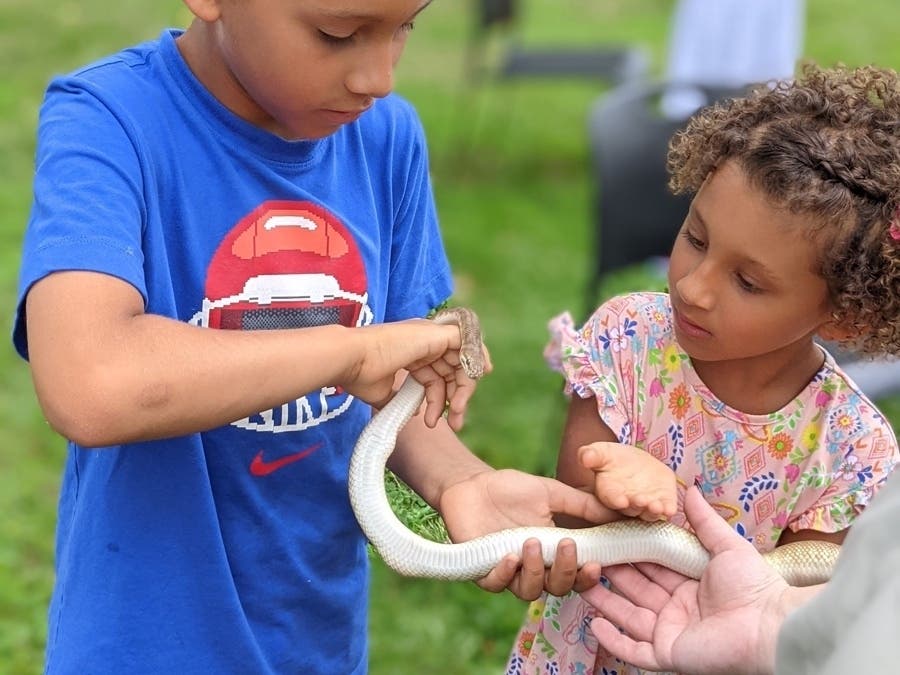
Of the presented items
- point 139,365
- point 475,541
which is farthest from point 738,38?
point 139,365

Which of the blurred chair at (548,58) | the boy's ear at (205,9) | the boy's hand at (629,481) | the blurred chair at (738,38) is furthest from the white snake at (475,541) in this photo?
the blurred chair at (548,58)

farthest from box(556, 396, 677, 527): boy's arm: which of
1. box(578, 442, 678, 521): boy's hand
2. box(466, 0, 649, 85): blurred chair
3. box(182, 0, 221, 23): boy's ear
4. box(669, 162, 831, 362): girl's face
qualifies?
box(466, 0, 649, 85): blurred chair

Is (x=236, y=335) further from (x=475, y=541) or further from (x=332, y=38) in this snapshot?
(x=475, y=541)

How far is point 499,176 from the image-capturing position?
27.5 ft

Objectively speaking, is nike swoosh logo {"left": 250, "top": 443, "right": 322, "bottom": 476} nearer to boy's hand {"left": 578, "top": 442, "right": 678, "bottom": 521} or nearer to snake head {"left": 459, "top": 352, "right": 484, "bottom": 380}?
snake head {"left": 459, "top": 352, "right": 484, "bottom": 380}

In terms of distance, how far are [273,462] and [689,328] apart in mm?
659

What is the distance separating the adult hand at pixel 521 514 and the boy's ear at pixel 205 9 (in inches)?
31.3

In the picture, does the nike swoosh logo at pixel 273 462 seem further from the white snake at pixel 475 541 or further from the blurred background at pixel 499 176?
the blurred background at pixel 499 176

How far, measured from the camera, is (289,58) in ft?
5.16

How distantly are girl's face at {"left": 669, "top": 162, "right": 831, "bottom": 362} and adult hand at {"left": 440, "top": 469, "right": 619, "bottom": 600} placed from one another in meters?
0.30

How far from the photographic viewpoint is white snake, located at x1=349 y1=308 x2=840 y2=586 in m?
1.79

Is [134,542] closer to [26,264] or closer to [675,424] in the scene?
[26,264]

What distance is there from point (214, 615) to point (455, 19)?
10.5 metres

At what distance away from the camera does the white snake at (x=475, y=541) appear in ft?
5.86
